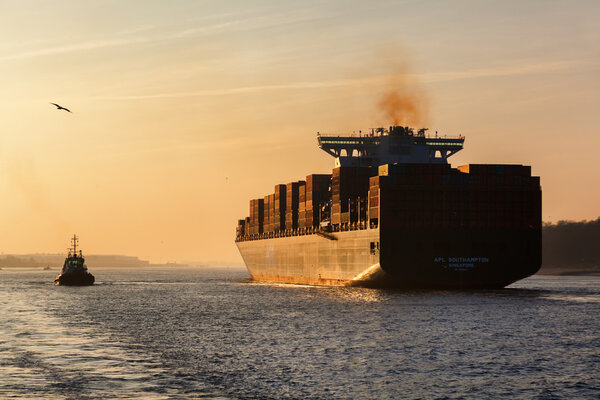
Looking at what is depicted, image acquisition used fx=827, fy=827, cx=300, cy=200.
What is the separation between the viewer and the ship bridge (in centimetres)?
11156

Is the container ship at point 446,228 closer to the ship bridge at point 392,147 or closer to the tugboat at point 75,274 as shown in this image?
the ship bridge at point 392,147

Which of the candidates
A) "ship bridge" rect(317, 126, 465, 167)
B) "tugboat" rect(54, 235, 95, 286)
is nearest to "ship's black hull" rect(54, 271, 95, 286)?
"tugboat" rect(54, 235, 95, 286)

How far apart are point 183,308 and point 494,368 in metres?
44.5

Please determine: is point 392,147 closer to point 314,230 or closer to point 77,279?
point 314,230

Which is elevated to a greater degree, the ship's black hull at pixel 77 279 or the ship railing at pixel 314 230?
the ship railing at pixel 314 230

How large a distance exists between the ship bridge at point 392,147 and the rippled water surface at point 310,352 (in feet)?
140

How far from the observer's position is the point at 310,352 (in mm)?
40250

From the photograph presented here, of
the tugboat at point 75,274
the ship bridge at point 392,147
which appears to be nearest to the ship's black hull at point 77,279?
the tugboat at point 75,274

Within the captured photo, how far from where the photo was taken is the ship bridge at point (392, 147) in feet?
366

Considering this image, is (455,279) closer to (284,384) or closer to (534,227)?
(534,227)

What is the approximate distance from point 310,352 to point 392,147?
242 feet

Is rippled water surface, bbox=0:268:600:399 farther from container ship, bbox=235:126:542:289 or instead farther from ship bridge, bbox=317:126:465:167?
ship bridge, bbox=317:126:465:167

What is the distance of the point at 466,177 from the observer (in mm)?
85000

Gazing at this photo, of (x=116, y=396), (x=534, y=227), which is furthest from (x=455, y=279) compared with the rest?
(x=116, y=396)
